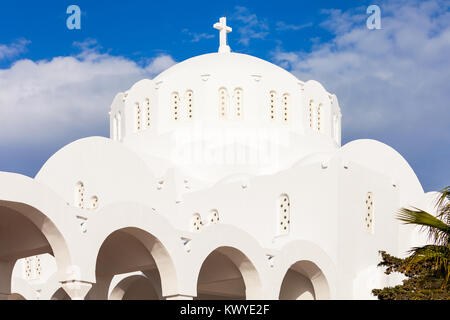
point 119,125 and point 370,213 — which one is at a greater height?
point 119,125

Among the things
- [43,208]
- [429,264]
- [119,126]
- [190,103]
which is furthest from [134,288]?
[429,264]

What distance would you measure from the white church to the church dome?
0.03 metres

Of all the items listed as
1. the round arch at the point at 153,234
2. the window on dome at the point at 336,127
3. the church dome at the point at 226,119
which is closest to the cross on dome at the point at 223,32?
the church dome at the point at 226,119

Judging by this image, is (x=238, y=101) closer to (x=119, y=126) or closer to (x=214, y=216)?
(x=214, y=216)

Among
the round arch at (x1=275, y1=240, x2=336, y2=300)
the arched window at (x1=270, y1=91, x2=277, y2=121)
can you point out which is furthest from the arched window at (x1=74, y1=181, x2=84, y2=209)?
the arched window at (x1=270, y1=91, x2=277, y2=121)

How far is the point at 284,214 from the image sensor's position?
1941cm

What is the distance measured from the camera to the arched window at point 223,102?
71.9 feet

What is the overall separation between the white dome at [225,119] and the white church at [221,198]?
33mm

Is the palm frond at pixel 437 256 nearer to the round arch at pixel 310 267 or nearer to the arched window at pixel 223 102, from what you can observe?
the round arch at pixel 310 267

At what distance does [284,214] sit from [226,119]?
12.2ft
